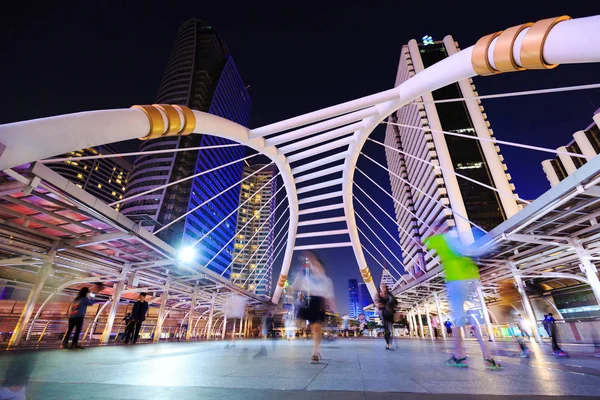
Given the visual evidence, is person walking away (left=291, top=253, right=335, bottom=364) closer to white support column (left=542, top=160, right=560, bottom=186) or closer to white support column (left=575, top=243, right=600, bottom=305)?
white support column (left=575, top=243, right=600, bottom=305)

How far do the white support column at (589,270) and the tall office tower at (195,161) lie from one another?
61439 millimetres

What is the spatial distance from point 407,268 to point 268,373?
10076cm

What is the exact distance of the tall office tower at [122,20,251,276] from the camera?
70.9 meters

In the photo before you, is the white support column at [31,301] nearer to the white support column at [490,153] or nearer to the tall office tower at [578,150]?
the white support column at [490,153]

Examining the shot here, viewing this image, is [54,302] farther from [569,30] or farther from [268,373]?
A: [569,30]

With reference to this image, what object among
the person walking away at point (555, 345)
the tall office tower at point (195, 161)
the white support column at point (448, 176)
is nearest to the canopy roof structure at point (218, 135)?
Answer: the person walking away at point (555, 345)

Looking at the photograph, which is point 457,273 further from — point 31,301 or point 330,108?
point 31,301

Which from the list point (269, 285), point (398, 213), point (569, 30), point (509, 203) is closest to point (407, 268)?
point (398, 213)

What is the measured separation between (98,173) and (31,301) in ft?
450

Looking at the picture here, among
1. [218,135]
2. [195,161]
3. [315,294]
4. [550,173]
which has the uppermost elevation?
[195,161]

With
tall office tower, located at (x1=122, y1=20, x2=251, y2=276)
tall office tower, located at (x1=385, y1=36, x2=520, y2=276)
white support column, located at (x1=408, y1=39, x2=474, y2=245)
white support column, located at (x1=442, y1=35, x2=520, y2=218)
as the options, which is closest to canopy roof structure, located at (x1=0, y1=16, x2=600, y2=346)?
tall office tower, located at (x1=385, y1=36, x2=520, y2=276)

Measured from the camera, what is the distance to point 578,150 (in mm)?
71875

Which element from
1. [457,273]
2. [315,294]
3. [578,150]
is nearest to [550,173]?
[578,150]

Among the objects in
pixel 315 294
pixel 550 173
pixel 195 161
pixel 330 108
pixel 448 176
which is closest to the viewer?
pixel 315 294
